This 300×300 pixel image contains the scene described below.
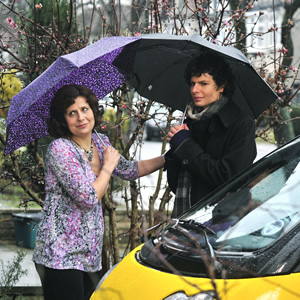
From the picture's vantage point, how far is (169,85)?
440 centimetres

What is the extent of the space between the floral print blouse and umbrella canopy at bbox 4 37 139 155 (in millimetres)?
336

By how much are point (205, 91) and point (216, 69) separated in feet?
0.48

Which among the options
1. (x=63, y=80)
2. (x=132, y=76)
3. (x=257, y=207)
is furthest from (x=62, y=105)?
(x=257, y=207)

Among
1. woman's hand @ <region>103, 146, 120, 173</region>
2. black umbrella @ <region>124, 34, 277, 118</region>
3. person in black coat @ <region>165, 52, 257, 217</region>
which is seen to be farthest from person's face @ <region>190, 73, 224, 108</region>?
woman's hand @ <region>103, 146, 120, 173</region>

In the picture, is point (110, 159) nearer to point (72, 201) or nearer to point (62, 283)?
point (72, 201)

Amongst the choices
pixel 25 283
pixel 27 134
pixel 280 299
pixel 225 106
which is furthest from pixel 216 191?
pixel 25 283

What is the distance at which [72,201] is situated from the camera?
3807 millimetres

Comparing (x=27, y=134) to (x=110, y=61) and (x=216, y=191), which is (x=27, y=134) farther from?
(x=216, y=191)

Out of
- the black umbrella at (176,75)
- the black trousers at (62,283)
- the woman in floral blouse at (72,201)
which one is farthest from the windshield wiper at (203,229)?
the black umbrella at (176,75)

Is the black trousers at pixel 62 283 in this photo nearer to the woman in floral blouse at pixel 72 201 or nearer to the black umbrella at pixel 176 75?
the woman in floral blouse at pixel 72 201

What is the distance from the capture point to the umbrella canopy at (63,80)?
12.2ft

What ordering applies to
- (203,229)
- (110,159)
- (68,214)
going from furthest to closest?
1. (110,159)
2. (68,214)
3. (203,229)

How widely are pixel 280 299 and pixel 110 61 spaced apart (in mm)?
2266

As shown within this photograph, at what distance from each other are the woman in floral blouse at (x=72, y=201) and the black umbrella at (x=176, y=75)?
1.74ft
